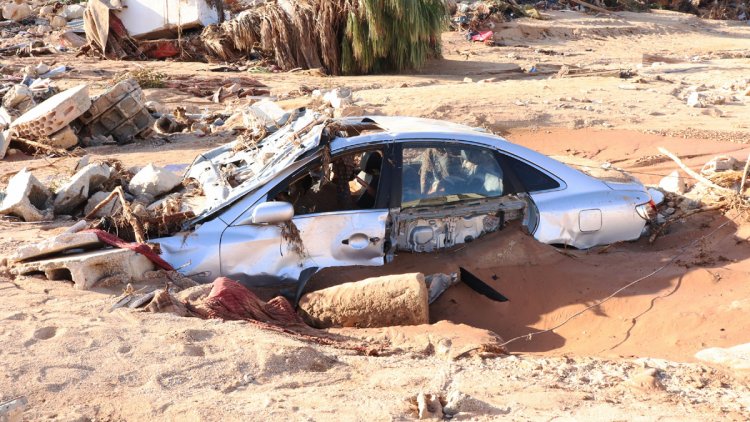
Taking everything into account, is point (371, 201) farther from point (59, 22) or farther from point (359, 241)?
point (59, 22)

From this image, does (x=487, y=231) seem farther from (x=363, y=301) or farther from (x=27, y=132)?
(x=27, y=132)

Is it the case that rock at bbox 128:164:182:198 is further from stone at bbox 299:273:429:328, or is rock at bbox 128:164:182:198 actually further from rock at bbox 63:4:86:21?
rock at bbox 63:4:86:21

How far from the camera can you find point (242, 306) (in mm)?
5539

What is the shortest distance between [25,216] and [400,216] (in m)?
3.72

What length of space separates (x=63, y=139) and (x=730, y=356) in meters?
9.65

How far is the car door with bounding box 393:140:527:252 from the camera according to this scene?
6.25 m

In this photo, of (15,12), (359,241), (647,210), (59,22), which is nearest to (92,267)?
(359,241)

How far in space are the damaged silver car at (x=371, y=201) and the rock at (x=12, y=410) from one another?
2.27 m

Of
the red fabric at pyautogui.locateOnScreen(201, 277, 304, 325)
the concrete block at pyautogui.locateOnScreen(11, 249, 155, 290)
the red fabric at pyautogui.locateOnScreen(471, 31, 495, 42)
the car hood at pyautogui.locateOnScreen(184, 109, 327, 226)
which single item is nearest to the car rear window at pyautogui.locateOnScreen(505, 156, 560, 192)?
the car hood at pyautogui.locateOnScreen(184, 109, 327, 226)

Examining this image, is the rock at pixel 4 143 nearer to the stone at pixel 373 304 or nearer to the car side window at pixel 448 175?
the stone at pixel 373 304

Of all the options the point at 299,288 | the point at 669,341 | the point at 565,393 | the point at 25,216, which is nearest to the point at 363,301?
the point at 299,288

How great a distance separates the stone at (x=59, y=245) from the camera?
19.2 ft

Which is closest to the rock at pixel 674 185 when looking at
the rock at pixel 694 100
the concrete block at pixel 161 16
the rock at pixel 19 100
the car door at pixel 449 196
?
the car door at pixel 449 196

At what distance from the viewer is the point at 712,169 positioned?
863 cm
